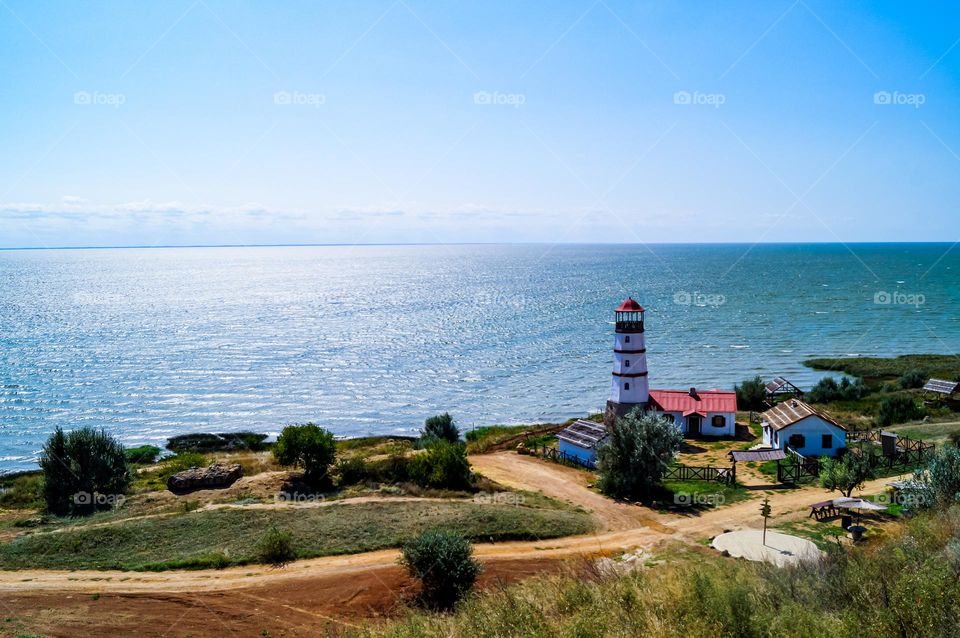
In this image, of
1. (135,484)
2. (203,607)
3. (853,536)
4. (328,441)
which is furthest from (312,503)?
(853,536)

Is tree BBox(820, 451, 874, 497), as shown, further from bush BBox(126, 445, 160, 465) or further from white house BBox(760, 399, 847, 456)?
bush BBox(126, 445, 160, 465)

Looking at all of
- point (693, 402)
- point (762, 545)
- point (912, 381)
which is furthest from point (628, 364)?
point (912, 381)

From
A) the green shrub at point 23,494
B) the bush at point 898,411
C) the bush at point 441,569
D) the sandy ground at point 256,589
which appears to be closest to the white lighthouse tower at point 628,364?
the sandy ground at point 256,589

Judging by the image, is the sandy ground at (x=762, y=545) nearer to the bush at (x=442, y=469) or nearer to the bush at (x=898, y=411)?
the bush at (x=442, y=469)

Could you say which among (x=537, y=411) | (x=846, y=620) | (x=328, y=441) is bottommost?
(x=537, y=411)

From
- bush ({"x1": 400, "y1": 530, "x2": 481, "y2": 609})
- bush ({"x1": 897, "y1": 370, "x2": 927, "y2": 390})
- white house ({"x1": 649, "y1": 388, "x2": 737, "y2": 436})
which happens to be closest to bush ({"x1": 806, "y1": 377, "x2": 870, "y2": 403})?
bush ({"x1": 897, "y1": 370, "x2": 927, "y2": 390})

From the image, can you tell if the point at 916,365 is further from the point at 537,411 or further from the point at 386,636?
the point at 386,636
